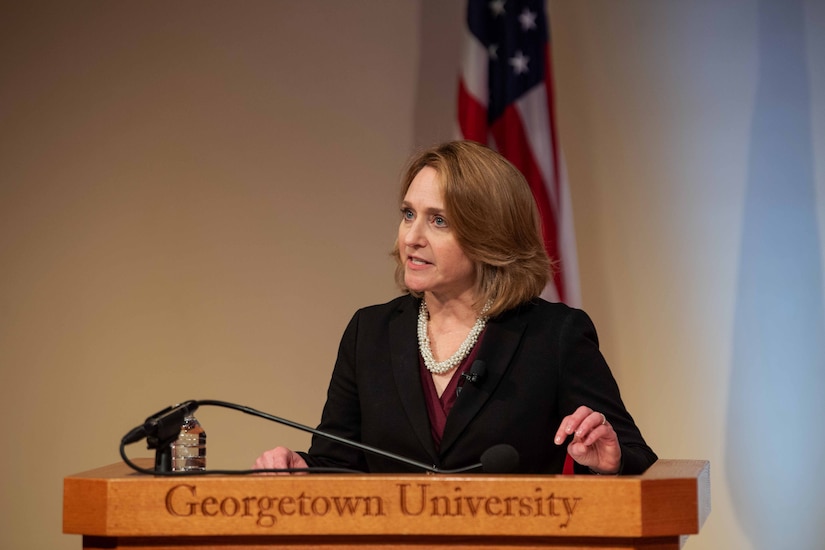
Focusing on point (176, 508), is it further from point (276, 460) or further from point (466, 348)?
point (466, 348)

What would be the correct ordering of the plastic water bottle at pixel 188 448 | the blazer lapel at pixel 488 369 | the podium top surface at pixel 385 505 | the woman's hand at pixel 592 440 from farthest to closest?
the blazer lapel at pixel 488 369
the plastic water bottle at pixel 188 448
the woman's hand at pixel 592 440
the podium top surface at pixel 385 505

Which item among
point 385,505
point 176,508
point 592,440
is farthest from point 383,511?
point 592,440

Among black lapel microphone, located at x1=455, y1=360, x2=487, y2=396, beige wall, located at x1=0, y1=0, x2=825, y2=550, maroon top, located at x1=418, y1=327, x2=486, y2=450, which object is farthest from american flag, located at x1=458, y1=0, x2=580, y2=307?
black lapel microphone, located at x1=455, y1=360, x2=487, y2=396

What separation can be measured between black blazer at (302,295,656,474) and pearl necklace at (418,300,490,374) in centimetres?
3

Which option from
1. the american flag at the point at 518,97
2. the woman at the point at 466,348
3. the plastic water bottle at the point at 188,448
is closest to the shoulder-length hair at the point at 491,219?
the woman at the point at 466,348

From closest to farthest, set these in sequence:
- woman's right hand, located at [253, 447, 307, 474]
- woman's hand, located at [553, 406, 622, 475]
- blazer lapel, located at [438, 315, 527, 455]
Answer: woman's hand, located at [553, 406, 622, 475], woman's right hand, located at [253, 447, 307, 474], blazer lapel, located at [438, 315, 527, 455]

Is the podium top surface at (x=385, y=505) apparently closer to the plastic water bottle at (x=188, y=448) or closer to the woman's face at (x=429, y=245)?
the plastic water bottle at (x=188, y=448)

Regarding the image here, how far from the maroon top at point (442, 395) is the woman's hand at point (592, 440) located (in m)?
0.50

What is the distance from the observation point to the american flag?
4.21 meters

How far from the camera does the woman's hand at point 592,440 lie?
6.49ft

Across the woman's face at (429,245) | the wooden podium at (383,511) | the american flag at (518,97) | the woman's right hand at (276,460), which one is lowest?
the wooden podium at (383,511)

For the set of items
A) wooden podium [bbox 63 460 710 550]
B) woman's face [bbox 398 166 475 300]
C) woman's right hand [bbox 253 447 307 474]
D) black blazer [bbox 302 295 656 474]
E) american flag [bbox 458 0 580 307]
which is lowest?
wooden podium [bbox 63 460 710 550]

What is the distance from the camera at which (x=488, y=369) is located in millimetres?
2529

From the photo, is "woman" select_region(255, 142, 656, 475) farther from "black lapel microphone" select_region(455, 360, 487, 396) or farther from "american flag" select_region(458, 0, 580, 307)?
"american flag" select_region(458, 0, 580, 307)
